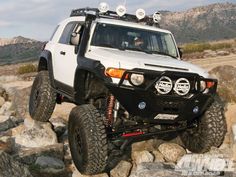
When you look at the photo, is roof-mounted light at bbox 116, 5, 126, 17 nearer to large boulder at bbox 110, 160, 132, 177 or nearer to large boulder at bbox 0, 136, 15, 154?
large boulder at bbox 110, 160, 132, 177

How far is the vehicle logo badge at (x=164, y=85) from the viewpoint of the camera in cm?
561

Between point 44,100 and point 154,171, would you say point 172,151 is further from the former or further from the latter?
point 44,100

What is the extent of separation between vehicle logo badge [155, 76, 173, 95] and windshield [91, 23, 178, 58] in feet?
4.49

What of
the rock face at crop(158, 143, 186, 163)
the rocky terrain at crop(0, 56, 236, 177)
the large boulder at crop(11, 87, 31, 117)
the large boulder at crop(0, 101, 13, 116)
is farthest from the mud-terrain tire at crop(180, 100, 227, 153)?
the large boulder at crop(0, 101, 13, 116)

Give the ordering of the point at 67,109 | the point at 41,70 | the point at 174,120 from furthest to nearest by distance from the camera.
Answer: the point at 67,109 < the point at 41,70 < the point at 174,120

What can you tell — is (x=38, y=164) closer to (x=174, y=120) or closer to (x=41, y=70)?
(x=174, y=120)

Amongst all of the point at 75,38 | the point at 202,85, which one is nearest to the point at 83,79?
the point at 75,38

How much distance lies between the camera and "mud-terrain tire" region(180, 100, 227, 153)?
6.57m

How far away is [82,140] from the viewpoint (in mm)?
5918

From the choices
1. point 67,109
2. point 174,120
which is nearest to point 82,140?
point 174,120

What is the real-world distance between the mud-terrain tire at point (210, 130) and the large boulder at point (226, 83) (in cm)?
266

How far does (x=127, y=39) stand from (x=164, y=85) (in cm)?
165

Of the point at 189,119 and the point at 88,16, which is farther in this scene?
the point at 88,16

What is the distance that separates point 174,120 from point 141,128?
1.64 feet
